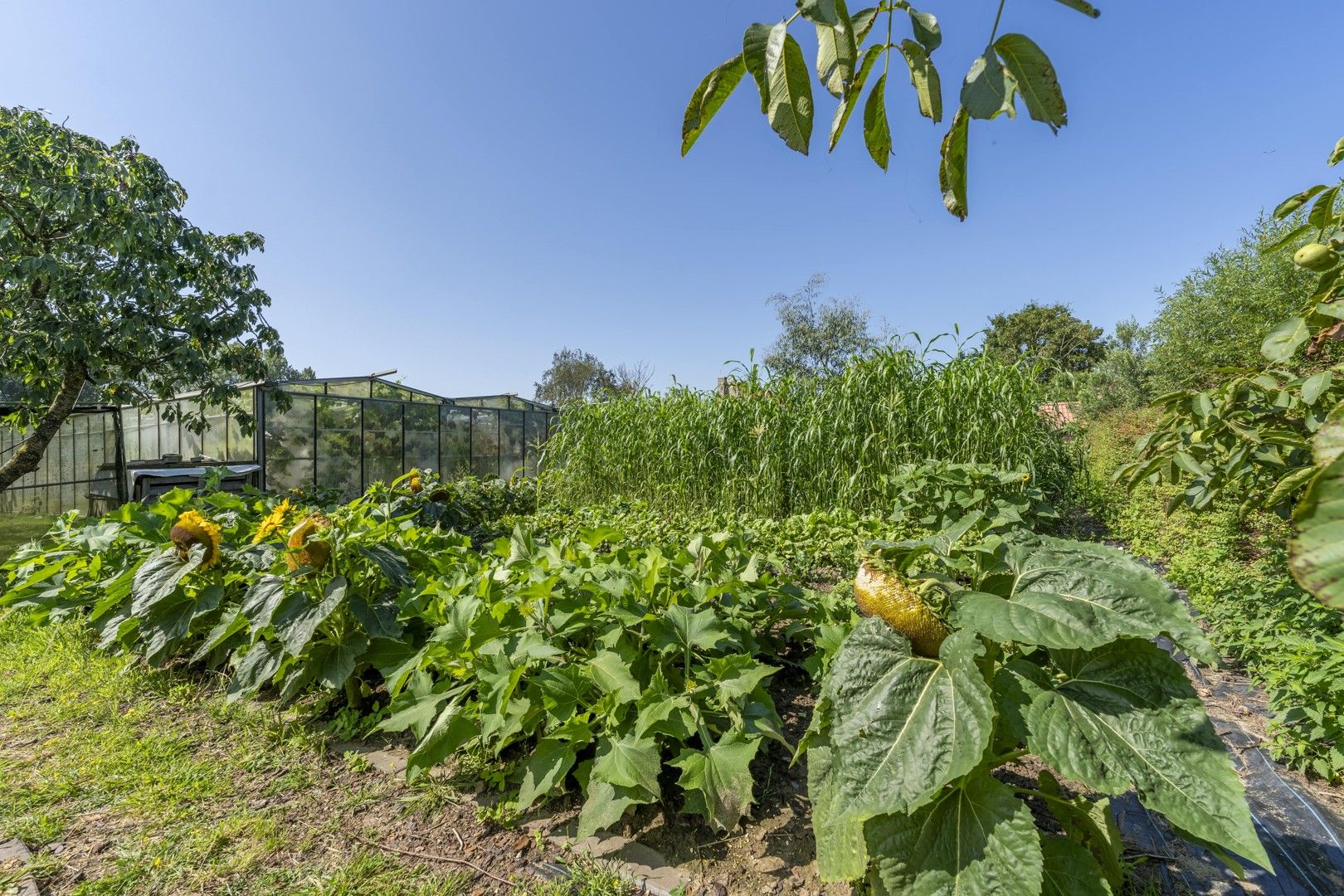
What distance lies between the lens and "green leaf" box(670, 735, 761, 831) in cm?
129

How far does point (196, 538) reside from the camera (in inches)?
84.4

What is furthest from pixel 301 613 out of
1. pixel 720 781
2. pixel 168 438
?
pixel 168 438

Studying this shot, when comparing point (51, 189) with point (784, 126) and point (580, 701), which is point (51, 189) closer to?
point (580, 701)

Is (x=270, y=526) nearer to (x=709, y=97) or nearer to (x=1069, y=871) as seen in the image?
(x=709, y=97)

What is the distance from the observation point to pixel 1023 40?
0.58 meters

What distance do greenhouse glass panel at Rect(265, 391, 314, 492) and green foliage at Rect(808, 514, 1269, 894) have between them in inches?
374

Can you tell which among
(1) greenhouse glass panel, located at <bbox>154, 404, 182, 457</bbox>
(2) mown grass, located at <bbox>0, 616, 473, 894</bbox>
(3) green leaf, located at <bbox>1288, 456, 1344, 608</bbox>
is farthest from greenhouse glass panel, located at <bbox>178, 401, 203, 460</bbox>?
(3) green leaf, located at <bbox>1288, 456, 1344, 608</bbox>

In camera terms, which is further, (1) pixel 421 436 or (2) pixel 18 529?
(1) pixel 421 436

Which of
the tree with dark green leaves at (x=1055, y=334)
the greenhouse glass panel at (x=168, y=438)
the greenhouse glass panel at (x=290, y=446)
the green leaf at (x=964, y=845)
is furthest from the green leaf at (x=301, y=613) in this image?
the tree with dark green leaves at (x=1055, y=334)

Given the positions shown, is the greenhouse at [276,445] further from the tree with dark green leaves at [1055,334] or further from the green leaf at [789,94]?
the tree with dark green leaves at [1055,334]

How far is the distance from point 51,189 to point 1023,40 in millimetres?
6782

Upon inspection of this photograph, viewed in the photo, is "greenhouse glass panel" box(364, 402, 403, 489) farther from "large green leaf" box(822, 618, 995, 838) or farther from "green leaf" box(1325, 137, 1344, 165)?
"green leaf" box(1325, 137, 1344, 165)

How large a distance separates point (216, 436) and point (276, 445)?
1.92m

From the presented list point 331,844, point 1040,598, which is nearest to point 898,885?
point 1040,598
